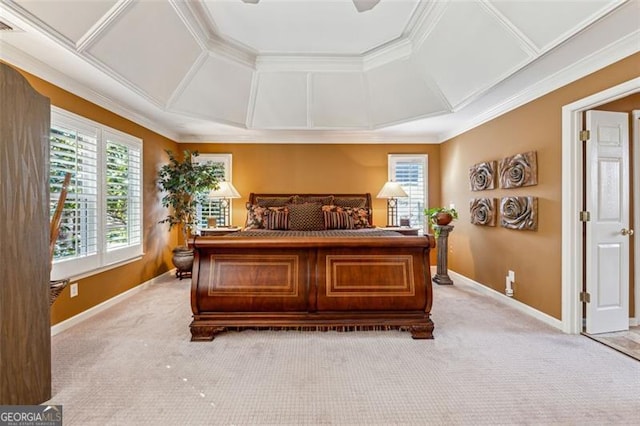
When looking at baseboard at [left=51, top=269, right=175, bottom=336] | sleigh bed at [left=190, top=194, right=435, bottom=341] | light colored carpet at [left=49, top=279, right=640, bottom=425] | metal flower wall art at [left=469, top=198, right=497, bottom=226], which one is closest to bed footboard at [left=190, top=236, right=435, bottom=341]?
sleigh bed at [left=190, top=194, right=435, bottom=341]

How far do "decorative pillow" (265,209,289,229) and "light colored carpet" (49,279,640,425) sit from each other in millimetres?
1924

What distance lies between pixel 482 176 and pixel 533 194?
86 cm

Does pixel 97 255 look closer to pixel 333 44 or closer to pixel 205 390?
pixel 205 390

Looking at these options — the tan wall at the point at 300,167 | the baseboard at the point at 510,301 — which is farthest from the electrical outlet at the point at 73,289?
the baseboard at the point at 510,301

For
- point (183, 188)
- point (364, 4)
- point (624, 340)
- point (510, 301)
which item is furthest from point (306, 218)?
point (624, 340)

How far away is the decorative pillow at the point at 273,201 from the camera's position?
5.05m

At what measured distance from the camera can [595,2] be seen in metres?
1.94

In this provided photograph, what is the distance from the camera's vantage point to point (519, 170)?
10.8 ft

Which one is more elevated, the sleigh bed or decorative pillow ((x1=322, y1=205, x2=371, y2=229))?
decorative pillow ((x1=322, y1=205, x2=371, y2=229))

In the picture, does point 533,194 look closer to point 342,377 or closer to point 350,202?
point 350,202

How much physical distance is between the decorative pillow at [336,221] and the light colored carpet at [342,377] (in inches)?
78.9

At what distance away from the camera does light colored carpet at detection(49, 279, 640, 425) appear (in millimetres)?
1697

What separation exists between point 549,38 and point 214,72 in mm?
3505

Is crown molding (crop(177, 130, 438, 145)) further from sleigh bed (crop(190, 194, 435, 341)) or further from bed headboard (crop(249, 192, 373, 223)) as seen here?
sleigh bed (crop(190, 194, 435, 341))
